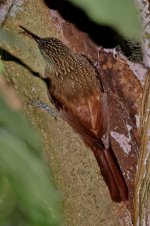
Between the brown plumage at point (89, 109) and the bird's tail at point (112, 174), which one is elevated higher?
the brown plumage at point (89, 109)

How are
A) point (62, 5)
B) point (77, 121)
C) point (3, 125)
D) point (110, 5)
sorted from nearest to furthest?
1. point (110, 5)
2. point (3, 125)
3. point (62, 5)
4. point (77, 121)

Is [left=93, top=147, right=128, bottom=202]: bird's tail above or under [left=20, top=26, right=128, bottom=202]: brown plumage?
under

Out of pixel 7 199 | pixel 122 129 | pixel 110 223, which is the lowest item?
pixel 110 223

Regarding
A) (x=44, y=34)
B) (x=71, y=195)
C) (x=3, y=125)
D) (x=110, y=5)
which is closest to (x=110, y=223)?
(x=71, y=195)

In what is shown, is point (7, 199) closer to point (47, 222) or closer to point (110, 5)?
point (47, 222)
